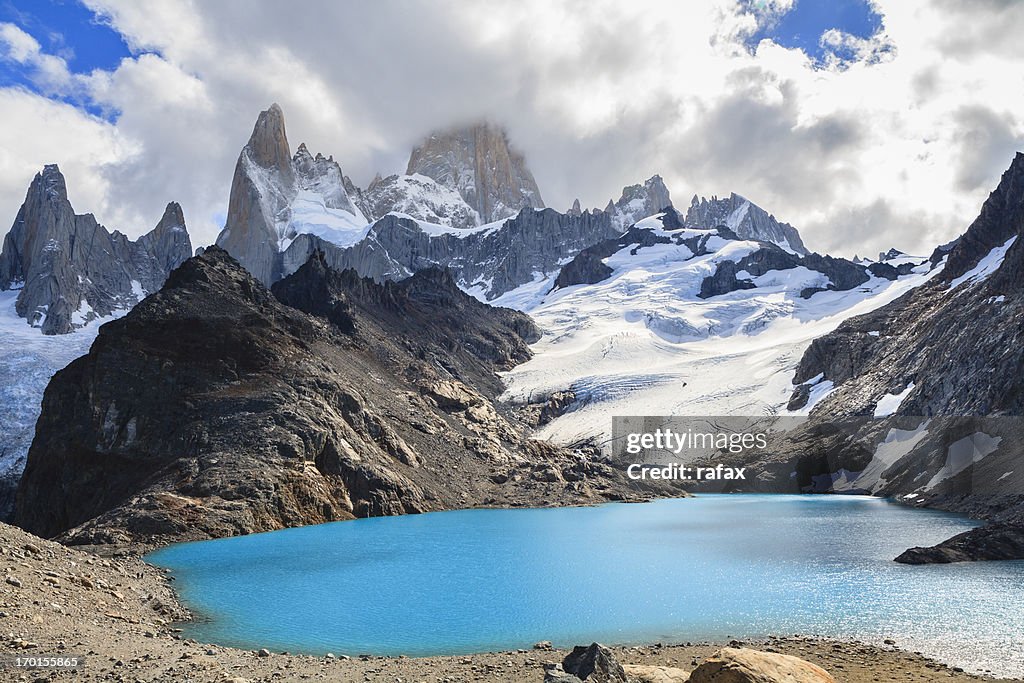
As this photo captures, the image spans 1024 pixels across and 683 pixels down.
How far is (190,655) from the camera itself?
17875mm

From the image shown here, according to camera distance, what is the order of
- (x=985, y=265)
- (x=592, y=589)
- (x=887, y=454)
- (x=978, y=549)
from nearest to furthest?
(x=592, y=589) < (x=978, y=549) < (x=887, y=454) < (x=985, y=265)

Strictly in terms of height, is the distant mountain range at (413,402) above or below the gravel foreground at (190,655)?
above

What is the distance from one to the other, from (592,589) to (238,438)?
38457 mm

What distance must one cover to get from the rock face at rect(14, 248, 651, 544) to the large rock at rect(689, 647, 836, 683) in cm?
4220

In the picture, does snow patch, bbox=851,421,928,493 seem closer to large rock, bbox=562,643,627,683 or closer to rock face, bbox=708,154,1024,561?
rock face, bbox=708,154,1024,561

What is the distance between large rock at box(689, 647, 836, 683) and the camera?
12.9 metres

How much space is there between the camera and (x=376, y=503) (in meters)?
63.1

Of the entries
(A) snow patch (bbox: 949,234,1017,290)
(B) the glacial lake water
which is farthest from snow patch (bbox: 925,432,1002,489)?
(A) snow patch (bbox: 949,234,1017,290)

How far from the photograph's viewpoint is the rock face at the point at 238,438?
178 ft

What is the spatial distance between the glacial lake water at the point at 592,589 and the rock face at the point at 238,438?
599cm

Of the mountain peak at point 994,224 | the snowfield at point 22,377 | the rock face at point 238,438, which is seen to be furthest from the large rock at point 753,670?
the mountain peak at point 994,224

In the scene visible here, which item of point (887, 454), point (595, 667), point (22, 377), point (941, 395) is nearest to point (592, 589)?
point (595, 667)

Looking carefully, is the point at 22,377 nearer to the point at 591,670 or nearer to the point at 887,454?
the point at 887,454

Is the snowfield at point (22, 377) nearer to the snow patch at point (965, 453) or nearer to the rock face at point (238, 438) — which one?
the rock face at point (238, 438)
